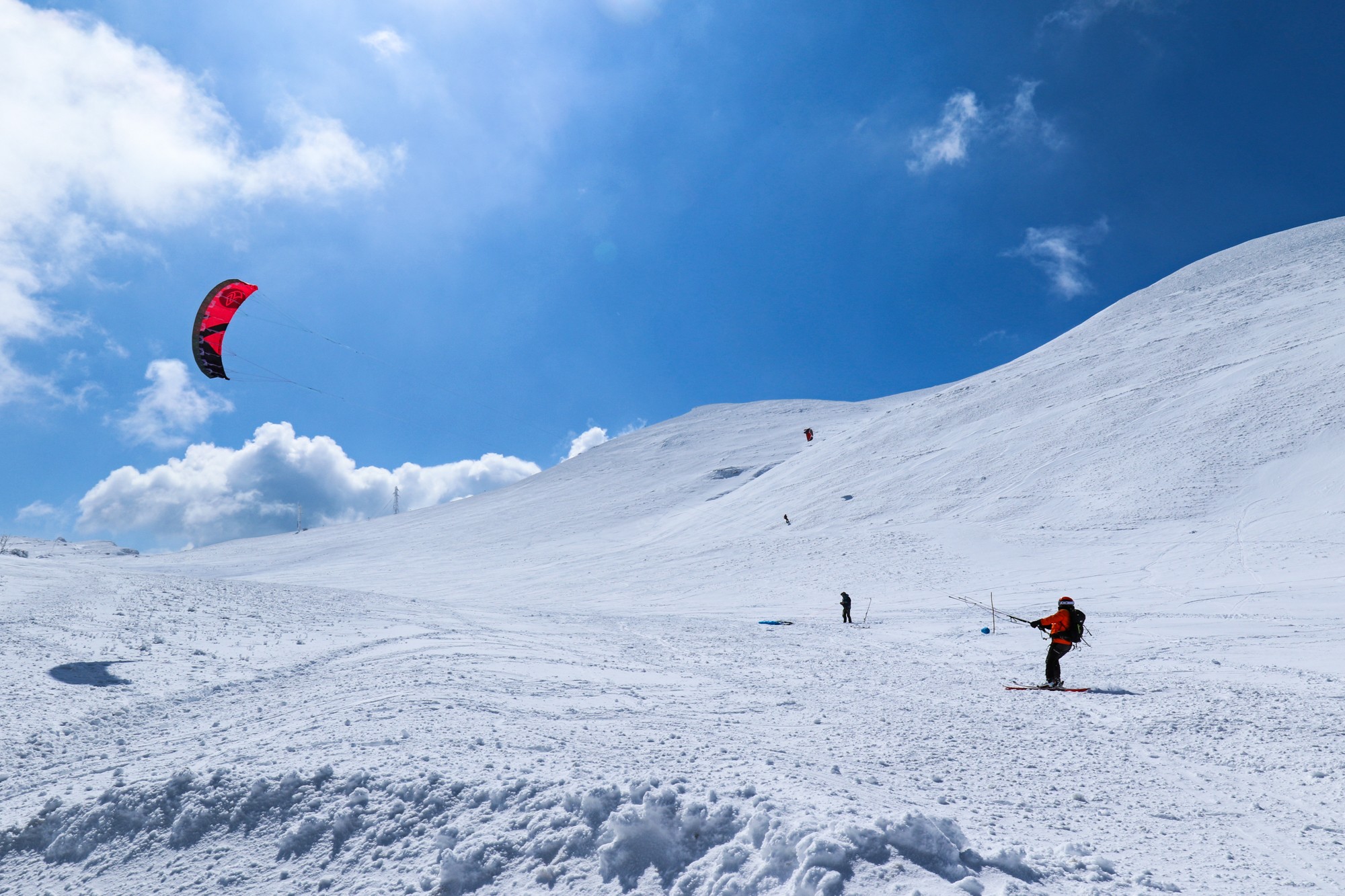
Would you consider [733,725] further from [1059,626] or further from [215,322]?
[215,322]

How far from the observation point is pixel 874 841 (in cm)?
412

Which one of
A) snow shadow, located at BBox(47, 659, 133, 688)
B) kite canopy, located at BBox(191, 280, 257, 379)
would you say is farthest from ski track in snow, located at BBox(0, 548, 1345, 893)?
kite canopy, located at BBox(191, 280, 257, 379)

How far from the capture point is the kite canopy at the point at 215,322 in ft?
67.6

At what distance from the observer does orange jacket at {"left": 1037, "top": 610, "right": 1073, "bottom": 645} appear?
34.8ft

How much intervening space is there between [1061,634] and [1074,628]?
0.79 ft

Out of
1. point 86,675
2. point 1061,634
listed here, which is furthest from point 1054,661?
point 86,675

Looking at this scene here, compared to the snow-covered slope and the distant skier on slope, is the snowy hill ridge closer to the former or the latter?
the snow-covered slope

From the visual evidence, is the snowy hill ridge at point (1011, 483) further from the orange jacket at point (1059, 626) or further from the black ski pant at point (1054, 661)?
the black ski pant at point (1054, 661)

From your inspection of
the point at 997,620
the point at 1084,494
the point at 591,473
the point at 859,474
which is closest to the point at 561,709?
the point at 997,620

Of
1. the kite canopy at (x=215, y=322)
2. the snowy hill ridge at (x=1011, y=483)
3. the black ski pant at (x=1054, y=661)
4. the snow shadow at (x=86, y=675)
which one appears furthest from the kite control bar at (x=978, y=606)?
the kite canopy at (x=215, y=322)

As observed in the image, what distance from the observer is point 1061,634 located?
10.6 metres

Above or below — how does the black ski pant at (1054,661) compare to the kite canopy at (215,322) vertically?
below

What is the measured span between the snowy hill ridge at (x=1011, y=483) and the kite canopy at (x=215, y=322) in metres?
14.1

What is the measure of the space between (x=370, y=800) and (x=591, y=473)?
215 feet
